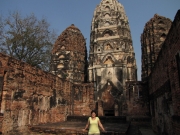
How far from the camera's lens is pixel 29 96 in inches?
353

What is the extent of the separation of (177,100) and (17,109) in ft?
21.2

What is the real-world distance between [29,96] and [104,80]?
11.1 meters

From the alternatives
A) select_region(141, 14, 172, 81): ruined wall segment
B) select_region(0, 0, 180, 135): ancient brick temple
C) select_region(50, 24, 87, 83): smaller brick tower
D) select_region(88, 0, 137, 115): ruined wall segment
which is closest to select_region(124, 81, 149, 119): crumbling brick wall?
select_region(0, 0, 180, 135): ancient brick temple

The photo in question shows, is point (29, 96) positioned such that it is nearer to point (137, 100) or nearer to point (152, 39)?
point (137, 100)

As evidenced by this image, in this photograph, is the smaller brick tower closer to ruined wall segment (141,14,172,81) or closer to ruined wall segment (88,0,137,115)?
ruined wall segment (88,0,137,115)

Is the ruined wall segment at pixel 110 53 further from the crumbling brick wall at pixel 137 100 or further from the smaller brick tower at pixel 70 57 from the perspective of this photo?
the crumbling brick wall at pixel 137 100

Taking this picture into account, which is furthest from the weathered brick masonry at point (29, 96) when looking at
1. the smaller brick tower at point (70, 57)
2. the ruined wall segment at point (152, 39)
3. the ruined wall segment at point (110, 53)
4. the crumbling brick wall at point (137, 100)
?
the ruined wall segment at point (152, 39)

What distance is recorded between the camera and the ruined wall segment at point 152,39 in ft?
61.7

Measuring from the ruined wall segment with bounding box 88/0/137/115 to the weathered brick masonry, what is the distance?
19.2 feet

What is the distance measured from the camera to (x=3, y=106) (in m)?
7.25

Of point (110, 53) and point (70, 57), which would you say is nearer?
point (110, 53)

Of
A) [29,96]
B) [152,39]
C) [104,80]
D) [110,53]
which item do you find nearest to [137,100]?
[104,80]

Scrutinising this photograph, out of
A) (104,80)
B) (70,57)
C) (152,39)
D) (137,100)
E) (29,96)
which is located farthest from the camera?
(70,57)

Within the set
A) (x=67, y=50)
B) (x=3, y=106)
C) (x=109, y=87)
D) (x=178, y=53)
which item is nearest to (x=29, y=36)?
(x=67, y=50)
